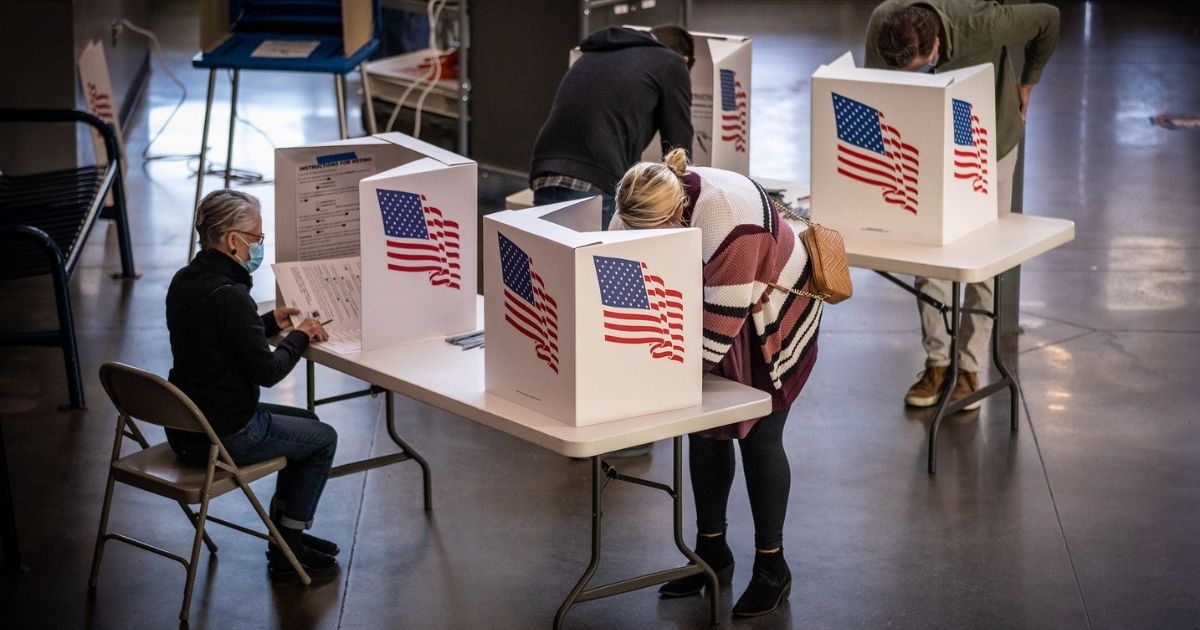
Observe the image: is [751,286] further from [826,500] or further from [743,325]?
[826,500]

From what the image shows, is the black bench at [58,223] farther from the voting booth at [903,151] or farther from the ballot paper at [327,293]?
the voting booth at [903,151]

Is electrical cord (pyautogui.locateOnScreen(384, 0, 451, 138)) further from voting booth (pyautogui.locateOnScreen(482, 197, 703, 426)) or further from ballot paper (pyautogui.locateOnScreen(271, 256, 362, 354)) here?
voting booth (pyautogui.locateOnScreen(482, 197, 703, 426))

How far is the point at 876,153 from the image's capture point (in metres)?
4.67

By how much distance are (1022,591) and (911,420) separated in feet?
4.27

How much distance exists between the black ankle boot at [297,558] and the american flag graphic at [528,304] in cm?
106

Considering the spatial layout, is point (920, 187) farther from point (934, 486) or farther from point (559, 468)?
point (559, 468)

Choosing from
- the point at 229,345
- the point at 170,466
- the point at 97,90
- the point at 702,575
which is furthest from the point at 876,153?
the point at 97,90

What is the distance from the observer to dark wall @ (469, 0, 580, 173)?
7695mm

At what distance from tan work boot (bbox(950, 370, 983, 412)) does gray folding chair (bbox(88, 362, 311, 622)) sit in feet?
8.35

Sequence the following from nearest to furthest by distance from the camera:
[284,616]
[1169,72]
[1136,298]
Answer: [284,616] < [1136,298] < [1169,72]

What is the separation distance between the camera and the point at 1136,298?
6.60m

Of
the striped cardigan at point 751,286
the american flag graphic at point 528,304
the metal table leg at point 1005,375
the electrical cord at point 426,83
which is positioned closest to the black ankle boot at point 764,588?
the striped cardigan at point 751,286

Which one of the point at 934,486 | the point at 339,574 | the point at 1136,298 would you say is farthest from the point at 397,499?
the point at 1136,298

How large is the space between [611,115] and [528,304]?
1.42 m
